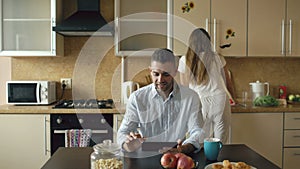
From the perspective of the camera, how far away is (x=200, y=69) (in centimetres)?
261

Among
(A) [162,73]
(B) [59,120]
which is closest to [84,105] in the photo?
(B) [59,120]

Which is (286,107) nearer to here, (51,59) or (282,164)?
(282,164)

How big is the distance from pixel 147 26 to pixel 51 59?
3.35ft

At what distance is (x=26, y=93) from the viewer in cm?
308

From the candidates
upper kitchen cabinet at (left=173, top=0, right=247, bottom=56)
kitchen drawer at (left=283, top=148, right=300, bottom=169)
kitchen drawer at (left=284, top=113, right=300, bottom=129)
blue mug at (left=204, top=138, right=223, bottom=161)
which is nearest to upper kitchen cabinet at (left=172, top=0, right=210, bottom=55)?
upper kitchen cabinet at (left=173, top=0, right=247, bottom=56)

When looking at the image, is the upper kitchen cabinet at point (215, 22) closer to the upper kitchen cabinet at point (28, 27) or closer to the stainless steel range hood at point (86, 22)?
the stainless steel range hood at point (86, 22)

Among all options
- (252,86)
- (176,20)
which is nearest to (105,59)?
(176,20)

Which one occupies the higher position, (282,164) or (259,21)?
(259,21)

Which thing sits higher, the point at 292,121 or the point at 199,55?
the point at 199,55

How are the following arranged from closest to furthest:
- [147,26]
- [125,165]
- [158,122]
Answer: [125,165]
[158,122]
[147,26]

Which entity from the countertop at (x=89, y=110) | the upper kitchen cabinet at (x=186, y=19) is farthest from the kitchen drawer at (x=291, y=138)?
the upper kitchen cabinet at (x=186, y=19)

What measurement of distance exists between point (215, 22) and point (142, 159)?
1.96 m

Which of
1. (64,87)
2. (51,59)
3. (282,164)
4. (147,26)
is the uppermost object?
(147,26)

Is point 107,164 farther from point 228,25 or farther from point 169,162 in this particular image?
point 228,25
